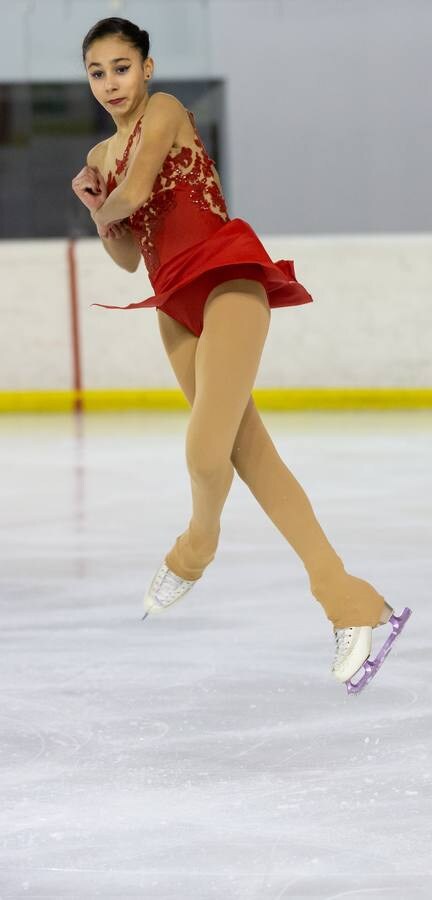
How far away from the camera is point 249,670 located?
2527 mm

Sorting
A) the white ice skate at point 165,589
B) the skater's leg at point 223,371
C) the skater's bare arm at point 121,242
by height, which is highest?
the skater's bare arm at point 121,242

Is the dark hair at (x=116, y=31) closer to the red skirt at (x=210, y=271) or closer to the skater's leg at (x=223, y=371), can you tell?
the red skirt at (x=210, y=271)

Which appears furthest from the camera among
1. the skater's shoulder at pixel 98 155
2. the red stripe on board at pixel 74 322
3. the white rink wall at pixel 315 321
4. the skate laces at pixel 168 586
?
the red stripe on board at pixel 74 322

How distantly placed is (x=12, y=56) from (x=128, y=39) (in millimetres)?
8150

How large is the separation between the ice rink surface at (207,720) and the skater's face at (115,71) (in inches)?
39.9

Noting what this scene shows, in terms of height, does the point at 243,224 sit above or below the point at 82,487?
above

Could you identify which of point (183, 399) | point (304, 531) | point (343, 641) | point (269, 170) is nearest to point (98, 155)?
point (304, 531)

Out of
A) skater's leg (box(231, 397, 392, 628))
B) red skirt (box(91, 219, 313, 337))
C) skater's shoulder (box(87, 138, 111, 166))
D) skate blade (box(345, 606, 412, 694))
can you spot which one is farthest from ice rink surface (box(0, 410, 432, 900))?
skater's shoulder (box(87, 138, 111, 166))

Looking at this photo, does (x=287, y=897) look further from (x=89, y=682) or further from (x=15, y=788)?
(x=89, y=682)

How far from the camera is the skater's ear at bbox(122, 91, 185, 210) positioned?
225 centimetres

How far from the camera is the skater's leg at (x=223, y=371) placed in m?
2.27

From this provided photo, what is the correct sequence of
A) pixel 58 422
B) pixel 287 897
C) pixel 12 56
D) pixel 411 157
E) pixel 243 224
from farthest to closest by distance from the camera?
pixel 411 157 → pixel 12 56 → pixel 58 422 → pixel 243 224 → pixel 287 897

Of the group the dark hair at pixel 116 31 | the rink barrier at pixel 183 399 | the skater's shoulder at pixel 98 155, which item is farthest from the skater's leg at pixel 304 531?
the rink barrier at pixel 183 399

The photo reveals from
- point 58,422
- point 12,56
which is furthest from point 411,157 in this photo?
point 58,422
